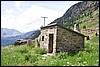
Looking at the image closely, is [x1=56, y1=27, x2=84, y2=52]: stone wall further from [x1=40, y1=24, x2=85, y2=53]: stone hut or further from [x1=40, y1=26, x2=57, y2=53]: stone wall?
[x1=40, y1=26, x2=57, y2=53]: stone wall

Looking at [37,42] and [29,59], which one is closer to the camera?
[29,59]

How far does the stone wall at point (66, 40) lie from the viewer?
26.0m

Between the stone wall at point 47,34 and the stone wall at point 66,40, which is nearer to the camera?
the stone wall at point 66,40

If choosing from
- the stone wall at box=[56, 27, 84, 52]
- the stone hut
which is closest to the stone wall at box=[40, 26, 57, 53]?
the stone hut

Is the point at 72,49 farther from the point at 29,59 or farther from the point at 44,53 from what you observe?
the point at 29,59

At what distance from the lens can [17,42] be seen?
143ft

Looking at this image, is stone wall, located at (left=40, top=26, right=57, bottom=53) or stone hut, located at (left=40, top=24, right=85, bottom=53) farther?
stone wall, located at (left=40, top=26, right=57, bottom=53)

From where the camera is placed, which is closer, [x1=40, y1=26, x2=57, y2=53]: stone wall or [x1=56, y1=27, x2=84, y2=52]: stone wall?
[x1=56, y1=27, x2=84, y2=52]: stone wall

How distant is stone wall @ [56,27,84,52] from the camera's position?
26.0 metres

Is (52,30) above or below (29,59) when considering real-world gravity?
above

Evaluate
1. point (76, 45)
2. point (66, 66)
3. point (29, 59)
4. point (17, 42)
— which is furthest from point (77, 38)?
point (17, 42)

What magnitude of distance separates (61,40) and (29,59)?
568 centimetres

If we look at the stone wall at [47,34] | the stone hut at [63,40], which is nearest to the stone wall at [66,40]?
the stone hut at [63,40]

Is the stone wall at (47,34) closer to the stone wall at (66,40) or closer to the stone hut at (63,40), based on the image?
the stone hut at (63,40)
